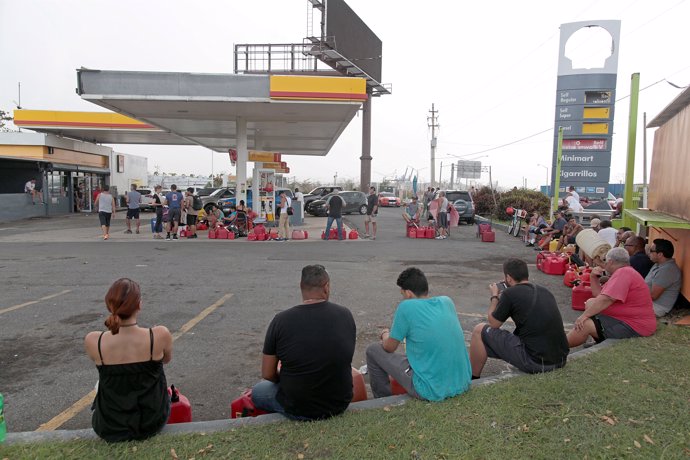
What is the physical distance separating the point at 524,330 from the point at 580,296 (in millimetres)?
3824

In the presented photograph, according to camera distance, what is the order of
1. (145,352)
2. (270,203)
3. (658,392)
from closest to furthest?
(145,352)
(658,392)
(270,203)

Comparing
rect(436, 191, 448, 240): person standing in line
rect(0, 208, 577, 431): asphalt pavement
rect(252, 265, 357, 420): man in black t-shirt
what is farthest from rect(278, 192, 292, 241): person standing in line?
rect(252, 265, 357, 420): man in black t-shirt

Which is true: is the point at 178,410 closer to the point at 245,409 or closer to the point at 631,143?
the point at 245,409

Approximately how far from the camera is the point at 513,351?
4320 mm

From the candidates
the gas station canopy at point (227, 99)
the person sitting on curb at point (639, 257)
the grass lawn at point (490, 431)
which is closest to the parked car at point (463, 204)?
the gas station canopy at point (227, 99)

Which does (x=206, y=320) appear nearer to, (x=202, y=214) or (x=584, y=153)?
(x=202, y=214)

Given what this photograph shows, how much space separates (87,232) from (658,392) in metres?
19.2

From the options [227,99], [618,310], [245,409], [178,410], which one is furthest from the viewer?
[227,99]

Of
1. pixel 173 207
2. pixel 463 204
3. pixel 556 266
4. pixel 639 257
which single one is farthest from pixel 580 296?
pixel 463 204

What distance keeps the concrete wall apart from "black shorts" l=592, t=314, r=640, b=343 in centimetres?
2648

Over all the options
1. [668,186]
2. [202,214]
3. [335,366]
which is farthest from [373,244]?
[335,366]

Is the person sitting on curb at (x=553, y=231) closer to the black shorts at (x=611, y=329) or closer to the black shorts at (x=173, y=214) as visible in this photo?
the black shorts at (x=611, y=329)

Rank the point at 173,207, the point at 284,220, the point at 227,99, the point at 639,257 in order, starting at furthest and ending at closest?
the point at 284,220
the point at 173,207
the point at 227,99
the point at 639,257

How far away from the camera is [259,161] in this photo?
22688 mm
